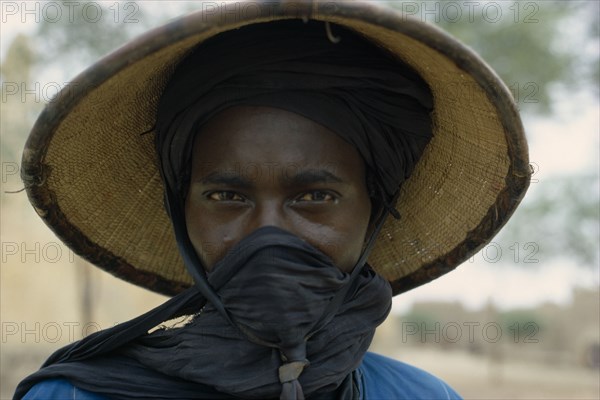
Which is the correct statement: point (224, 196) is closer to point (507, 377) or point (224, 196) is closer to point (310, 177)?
point (310, 177)

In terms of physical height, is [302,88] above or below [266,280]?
above

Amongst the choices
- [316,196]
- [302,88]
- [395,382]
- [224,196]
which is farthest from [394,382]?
[302,88]

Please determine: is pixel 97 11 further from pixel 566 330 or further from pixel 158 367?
pixel 566 330

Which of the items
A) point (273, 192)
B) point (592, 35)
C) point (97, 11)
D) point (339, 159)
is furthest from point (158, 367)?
point (592, 35)

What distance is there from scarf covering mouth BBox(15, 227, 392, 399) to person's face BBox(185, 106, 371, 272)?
6 cm

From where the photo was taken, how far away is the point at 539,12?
41.0 feet

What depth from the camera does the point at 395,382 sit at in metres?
2.48

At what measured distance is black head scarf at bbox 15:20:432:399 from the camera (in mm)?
1944

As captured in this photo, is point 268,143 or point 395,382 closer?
point 268,143

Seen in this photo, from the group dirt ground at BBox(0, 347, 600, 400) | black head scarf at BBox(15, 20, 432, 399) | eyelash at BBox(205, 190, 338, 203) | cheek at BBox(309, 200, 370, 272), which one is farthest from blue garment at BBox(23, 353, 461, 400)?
dirt ground at BBox(0, 347, 600, 400)

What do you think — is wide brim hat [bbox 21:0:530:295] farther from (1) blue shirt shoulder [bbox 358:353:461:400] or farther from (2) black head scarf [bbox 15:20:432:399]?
(1) blue shirt shoulder [bbox 358:353:461:400]

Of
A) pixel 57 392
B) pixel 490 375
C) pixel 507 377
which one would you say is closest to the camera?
pixel 57 392

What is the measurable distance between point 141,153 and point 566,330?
78.1ft

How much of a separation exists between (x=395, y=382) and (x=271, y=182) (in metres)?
0.83
